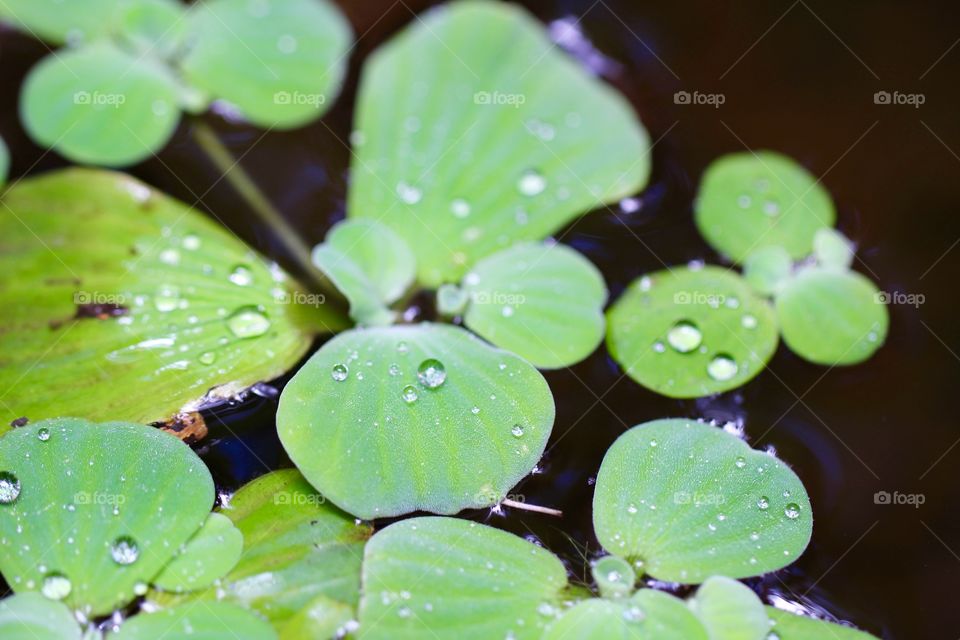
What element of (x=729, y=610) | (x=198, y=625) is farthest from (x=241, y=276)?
(x=729, y=610)

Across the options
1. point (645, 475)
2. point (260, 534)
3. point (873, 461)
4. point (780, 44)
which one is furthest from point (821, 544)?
point (780, 44)

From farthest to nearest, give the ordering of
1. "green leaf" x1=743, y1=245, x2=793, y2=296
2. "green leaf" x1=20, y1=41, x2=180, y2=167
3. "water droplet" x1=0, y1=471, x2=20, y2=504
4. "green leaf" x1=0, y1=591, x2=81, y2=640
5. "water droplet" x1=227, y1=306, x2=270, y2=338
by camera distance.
A: "green leaf" x1=20, y1=41, x2=180, y2=167
"green leaf" x1=743, y1=245, x2=793, y2=296
"water droplet" x1=227, y1=306, x2=270, y2=338
"water droplet" x1=0, y1=471, x2=20, y2=504
"green leaf" x1=0, y1=591, x2=81, y2=640

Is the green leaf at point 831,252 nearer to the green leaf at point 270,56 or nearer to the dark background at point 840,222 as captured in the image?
the dark background at point 840,222

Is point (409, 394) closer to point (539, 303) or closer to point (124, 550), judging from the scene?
point (539, 303)

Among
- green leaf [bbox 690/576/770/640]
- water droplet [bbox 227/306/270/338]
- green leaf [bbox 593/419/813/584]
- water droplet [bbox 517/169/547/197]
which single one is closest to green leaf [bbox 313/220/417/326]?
water droplet [bbox 227/306/270/338]

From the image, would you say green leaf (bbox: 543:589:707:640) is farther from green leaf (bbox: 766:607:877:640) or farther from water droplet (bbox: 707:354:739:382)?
water droplet (bbox: 707:354:739:382)

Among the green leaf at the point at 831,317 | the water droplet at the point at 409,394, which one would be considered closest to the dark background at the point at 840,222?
the green leaf at the point at 831,317
